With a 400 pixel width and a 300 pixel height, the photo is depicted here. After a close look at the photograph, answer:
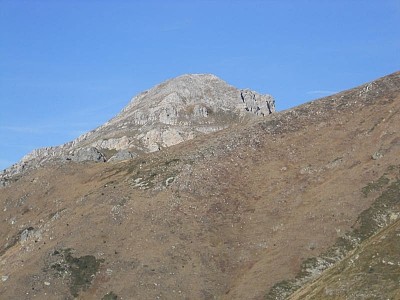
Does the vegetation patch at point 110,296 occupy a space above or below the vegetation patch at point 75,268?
below

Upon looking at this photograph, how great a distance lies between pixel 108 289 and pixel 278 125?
60.7m

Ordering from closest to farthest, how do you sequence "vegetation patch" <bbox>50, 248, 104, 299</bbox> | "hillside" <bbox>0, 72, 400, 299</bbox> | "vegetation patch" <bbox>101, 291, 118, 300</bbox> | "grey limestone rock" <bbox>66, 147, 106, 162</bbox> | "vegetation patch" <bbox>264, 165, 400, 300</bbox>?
1. "vegetation patch" <bbox>264, 165, 400, 300</bbox>
2. "hillside" <bbox>0, 72, 400, 299</bbox>
3. "vegetation patch" <bbox>101, 291, 118, 300</bbox>
4. "vegetation patch" <bbox>50, 248, 104, 299</bbox>
5. "grey limestone rock" <bbox>66, 147, 106, 162</bbox>

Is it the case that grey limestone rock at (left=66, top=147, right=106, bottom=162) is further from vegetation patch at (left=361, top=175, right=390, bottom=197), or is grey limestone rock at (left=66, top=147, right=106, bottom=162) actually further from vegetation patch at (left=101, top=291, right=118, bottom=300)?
vegetation patch at (left=361, top=175, right=390, bottom=197)

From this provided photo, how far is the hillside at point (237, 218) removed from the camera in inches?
2997

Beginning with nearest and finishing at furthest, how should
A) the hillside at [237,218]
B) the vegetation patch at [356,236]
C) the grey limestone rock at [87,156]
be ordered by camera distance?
the vegetation patch at [356,236] < the hillside at [237,218] < the grey limestone rock at [87,156]

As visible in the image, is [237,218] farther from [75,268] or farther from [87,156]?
[87,156]

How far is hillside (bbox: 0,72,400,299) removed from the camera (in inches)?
2997

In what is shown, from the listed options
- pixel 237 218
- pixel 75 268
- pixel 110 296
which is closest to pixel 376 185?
pixel 237 218

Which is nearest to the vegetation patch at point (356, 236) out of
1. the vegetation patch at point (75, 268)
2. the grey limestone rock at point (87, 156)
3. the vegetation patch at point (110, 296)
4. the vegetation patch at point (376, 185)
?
the vegetation patch at point (376, 185)

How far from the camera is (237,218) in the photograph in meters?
93.8

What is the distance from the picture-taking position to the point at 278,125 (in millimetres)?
122500

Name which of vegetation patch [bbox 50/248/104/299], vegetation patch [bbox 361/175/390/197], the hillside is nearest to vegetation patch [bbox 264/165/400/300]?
vegetation patch [bbox 361/175/390/197]

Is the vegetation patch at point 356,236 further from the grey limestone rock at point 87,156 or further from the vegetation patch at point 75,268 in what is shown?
the grey limestone rock at point 87,156

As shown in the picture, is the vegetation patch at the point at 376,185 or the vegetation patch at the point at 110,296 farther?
the vegetation patch at the point at 376,185
